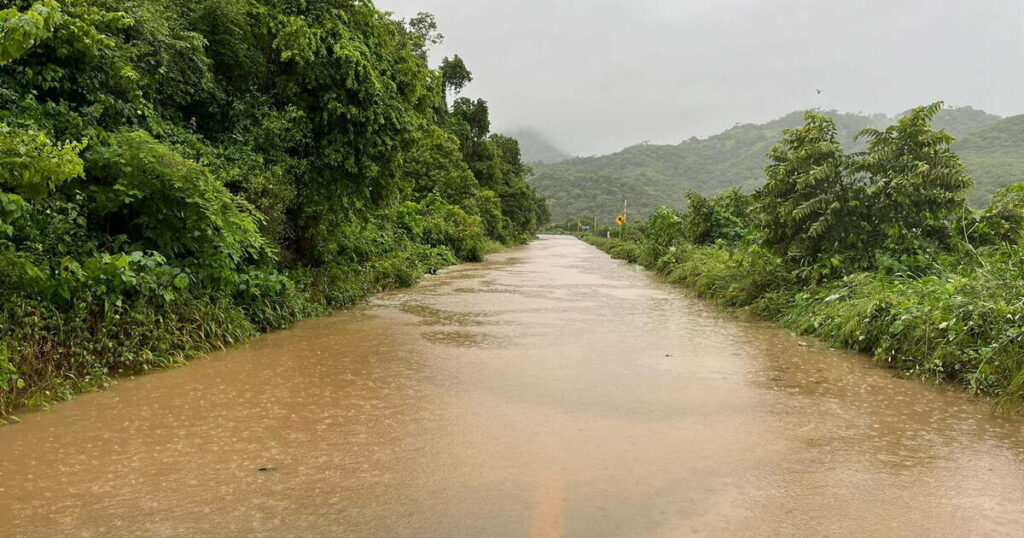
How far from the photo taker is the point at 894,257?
823 centimetres

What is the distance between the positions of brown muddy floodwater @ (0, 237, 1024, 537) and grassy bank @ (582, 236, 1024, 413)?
303 millimetres

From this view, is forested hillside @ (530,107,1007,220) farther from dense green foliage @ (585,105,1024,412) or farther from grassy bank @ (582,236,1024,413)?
grassy bank @ (582,236,1024,413)

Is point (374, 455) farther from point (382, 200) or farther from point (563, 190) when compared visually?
point (563, 190)

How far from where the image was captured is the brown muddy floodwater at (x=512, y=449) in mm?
2820

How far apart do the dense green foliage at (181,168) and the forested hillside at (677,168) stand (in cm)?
6784

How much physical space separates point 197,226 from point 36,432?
278 cm

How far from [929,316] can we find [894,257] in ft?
9.08

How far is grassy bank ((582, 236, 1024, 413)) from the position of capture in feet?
16.1

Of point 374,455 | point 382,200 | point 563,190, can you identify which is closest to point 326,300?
point 382,200

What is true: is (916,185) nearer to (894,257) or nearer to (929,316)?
(894,257)

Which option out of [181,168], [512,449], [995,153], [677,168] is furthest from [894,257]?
[677,168]

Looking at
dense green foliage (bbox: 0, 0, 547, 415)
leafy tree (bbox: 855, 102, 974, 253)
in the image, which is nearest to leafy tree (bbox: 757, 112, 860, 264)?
leafy tree (bbox: 855, 102, 974, 253)

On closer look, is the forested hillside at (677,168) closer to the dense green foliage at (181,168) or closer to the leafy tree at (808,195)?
the leafy tree at (808,195)

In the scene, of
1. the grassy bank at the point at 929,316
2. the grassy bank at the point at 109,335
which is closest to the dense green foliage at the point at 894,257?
the grassy bank at the point at 929,316
